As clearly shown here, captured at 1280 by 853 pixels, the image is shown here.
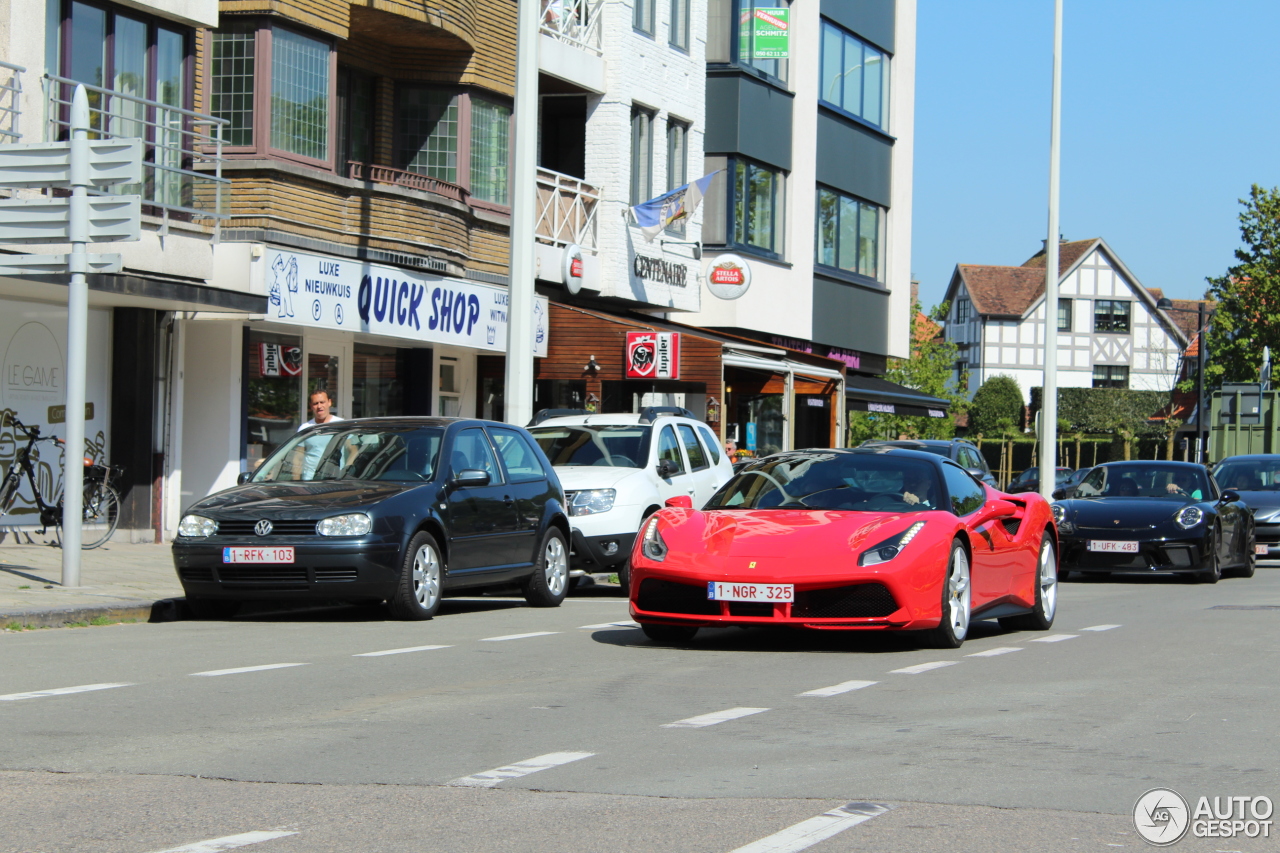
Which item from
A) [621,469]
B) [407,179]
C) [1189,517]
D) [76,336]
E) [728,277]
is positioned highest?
[407,179]

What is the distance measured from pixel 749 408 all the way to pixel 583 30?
1102cm

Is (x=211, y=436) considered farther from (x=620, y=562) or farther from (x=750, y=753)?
(x=750, y=753)

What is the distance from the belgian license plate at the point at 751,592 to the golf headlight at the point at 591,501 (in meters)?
6.22

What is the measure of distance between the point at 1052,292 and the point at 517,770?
27.9 meters

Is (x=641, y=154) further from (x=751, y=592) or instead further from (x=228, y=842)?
(x=228, y=842)

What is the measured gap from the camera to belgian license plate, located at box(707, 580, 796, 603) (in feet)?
34.9

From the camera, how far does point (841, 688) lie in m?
9.10

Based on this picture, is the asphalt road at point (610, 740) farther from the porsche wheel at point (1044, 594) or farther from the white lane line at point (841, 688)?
the porsche wheel at point (1044, 594)

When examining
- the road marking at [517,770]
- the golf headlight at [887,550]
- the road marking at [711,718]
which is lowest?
the road marking at [711,718]

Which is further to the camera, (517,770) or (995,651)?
(995,651)

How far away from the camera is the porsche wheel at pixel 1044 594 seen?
13008mm

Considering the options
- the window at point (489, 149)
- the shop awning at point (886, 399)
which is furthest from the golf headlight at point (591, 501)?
the shop awning at point (886, 399)

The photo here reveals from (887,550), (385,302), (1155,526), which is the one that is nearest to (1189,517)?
(1155,526)

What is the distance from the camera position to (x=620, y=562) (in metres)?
17.0
